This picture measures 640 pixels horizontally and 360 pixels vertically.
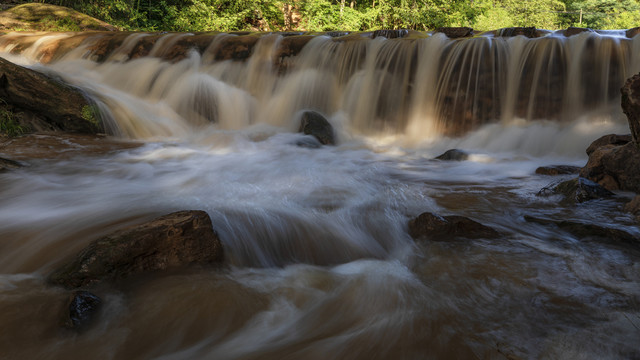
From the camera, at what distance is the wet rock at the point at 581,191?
3.52 meters

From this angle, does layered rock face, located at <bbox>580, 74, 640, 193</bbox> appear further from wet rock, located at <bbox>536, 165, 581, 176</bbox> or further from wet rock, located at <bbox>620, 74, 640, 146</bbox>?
wet rock, located at <bbox>536, 165, 581, 176</bbox>

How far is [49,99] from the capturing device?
5.92 metres

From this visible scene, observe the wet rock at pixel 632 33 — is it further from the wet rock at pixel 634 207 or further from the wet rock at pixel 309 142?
the wet rock at pixel 309 142

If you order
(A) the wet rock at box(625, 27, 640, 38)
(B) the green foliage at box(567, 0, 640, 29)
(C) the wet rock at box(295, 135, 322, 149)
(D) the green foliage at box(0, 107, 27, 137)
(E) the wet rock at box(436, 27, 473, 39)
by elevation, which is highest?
(B) the green foliage at box(567, 0, 640, 29)

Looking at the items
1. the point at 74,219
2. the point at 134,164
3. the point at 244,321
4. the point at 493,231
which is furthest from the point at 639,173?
the point at 134,164

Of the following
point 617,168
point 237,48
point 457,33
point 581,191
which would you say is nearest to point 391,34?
point 457,33

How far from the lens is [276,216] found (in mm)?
3180

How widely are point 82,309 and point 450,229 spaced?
227 centimetres

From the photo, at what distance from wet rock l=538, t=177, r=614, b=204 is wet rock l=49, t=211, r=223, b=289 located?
3059mm

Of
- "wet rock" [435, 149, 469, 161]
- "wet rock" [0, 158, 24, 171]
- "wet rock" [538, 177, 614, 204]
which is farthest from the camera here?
"wet rock" [435, 149, 469, 161]

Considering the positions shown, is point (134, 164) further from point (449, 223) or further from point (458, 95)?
point (458, 95)

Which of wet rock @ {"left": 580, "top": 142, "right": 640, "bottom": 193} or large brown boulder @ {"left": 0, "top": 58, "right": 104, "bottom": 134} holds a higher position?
large brown boulder @ {"left": 0, "top": 58, "right": 104, "bottom": 134}

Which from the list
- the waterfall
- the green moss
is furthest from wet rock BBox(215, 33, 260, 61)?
the green moss

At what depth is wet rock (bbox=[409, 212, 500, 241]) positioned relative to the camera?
9.37ft
